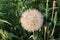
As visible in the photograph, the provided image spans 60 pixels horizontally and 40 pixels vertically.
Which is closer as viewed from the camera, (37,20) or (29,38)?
(37,20)

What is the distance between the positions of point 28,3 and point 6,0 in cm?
38

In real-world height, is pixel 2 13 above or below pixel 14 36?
above

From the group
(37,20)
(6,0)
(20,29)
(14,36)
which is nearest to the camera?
(37,20)

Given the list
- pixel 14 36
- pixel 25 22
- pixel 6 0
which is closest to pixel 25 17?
pixel 25 22

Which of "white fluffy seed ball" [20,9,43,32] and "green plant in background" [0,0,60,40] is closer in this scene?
"white fluffy seed ball" [20,9,43,32]

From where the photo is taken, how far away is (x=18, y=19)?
3.68 m

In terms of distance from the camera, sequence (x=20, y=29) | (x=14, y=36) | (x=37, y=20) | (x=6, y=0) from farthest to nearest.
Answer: (x=6, y=0) → (x=20, y=29) → (x=14, y=36) → (x=37, y=20)

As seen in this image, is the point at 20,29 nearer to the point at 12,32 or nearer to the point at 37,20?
the point at 12,32

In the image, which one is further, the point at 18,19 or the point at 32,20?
the point at 18,19

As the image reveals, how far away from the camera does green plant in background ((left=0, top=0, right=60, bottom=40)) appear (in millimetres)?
3283

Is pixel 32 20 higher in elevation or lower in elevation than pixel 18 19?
higher

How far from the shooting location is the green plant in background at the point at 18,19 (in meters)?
3.28

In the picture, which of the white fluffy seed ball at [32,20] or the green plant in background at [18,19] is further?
the green plant in background at [18,19]

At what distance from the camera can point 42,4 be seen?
3.71m
